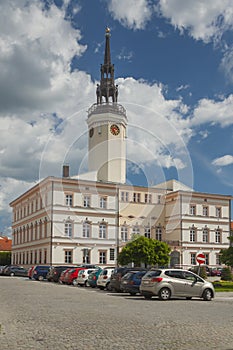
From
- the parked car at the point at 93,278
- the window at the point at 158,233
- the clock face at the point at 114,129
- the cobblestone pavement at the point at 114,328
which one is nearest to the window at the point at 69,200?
the window at the point at 158,233

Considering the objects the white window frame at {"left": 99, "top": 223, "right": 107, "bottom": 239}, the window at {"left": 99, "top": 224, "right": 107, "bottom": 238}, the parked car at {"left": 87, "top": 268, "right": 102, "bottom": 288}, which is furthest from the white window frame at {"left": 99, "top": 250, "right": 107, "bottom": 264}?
the parked car at {"left": 87, "top": 268, "right": 102, "bottom": 288}

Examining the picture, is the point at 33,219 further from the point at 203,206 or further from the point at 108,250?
the point at 203,206

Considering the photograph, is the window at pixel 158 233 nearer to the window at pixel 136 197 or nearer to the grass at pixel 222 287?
the window at pixel 136 197

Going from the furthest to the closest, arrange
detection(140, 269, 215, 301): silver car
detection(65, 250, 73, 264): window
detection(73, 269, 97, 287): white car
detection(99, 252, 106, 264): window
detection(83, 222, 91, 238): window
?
detection(99, 252, 106, 264): window < detection(83, 222, 91, 238): window < detection(65, 250, 73, 264): window < detection(73, 269, 97, 287): white car < detection(140, 269, 215, 301): silver car

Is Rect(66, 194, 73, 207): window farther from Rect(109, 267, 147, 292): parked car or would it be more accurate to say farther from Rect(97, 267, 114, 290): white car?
Rect(109, 267, 147, 292): parked car

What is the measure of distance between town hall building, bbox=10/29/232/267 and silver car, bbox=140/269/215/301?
Answer: 40738 mm

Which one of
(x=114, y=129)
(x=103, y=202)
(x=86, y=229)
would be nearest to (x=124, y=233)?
(x=103, y=202)

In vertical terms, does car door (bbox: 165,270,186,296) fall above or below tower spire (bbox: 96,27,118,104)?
below

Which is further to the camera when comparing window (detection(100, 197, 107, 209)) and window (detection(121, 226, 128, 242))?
window (detection(121, 226, 128, 242))

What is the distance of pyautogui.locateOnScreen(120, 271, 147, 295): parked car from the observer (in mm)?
27172

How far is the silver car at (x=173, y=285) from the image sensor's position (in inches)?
926

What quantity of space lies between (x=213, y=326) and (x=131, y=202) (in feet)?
187

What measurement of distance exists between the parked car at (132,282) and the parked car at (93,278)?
6773mm

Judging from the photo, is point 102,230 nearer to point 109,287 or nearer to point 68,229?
point 68,229
